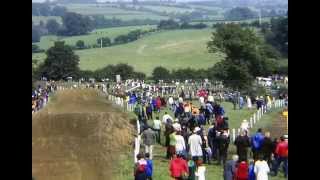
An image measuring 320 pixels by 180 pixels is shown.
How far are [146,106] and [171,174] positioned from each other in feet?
13.7

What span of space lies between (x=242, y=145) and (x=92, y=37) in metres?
→ 3.46

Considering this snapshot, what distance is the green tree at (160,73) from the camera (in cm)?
1543

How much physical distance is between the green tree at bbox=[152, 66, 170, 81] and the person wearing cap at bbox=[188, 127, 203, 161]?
490 centimetres

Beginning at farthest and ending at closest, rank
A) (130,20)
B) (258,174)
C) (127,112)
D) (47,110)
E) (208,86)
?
(208,86) < (127,112) < (130,20) < (47,110) < (258,174)

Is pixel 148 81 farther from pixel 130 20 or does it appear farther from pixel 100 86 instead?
pixel 130 20

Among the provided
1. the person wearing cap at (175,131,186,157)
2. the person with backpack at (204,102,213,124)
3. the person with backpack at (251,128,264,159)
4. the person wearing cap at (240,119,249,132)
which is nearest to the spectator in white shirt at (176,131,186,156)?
the person wearing cap at (175,131,186,157)

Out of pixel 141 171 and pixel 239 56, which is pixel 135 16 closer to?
pixel 239 56

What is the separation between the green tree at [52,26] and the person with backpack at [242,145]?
3.53 metres

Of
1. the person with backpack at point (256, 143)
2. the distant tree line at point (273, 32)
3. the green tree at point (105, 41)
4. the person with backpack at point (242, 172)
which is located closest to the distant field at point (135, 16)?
the green tree at point (105, 41)

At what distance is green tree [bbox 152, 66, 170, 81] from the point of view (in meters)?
15.4

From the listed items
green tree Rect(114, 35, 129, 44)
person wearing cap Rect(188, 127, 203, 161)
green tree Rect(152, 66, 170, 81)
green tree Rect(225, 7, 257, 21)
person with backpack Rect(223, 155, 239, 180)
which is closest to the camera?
person with backpack Rect(223, 155, 239, 180)

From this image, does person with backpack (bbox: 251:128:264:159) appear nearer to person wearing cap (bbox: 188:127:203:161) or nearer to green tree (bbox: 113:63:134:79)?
person wearing cap (bbox: 188:127:203:161)
